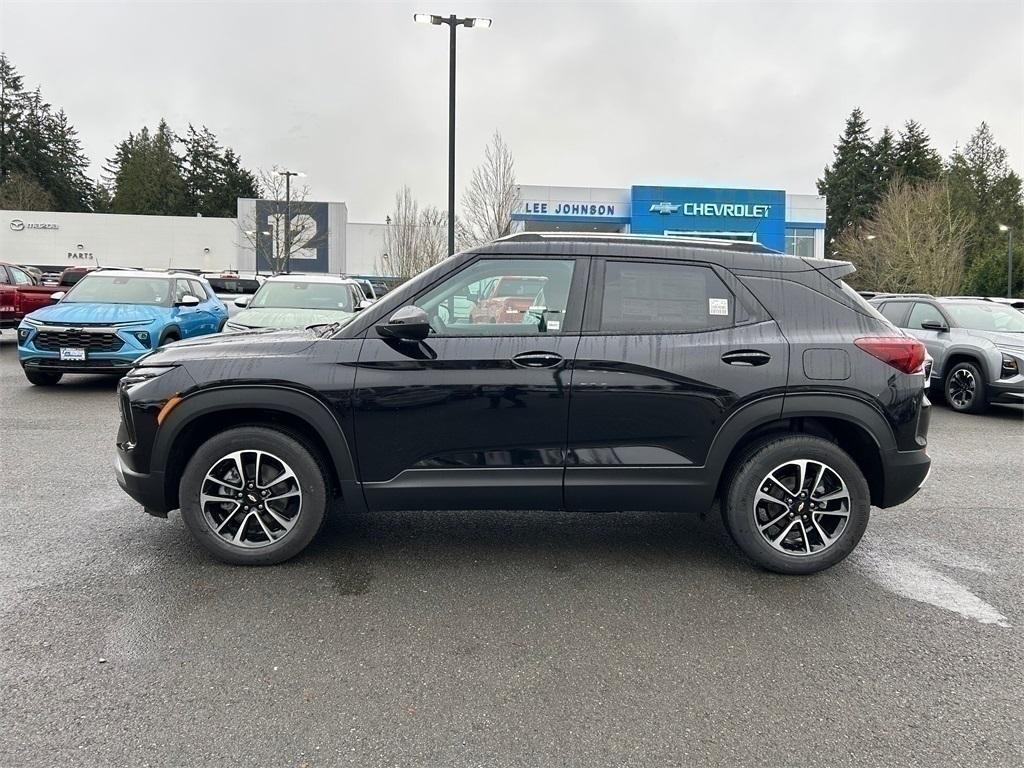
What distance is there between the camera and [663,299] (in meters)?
3.92

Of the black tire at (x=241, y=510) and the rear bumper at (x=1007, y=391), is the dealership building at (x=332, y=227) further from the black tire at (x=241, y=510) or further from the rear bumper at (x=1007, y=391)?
the black tire at (x=241, y=510)

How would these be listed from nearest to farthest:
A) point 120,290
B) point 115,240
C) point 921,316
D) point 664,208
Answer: point 120,290 → point 921,316 → point 664,208 → point 115,240

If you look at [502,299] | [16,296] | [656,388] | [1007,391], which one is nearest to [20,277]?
[16,296]

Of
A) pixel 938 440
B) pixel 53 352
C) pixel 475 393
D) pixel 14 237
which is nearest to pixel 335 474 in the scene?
pixel 475 393

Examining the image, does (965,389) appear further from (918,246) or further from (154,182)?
(154,182)

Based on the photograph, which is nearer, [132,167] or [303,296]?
[303,296]

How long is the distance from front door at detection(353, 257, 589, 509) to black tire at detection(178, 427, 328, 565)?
0.92 ft

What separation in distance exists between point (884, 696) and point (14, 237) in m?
65.9

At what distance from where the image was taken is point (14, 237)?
54125 mm

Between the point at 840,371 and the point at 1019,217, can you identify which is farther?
the point at 1019,217

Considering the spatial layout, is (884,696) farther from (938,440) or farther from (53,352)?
(53,352)

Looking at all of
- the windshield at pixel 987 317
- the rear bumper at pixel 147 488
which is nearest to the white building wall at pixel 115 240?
the windshield at pixel 987 317

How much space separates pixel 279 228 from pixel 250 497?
141 ft

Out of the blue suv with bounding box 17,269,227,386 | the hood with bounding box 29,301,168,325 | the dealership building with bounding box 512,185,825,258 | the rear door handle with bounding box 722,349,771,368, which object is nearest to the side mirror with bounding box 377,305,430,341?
the rear door handle with bounding box 722,349,771,368
